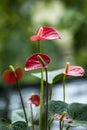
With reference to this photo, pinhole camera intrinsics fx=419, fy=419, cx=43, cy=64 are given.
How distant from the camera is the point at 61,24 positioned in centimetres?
193

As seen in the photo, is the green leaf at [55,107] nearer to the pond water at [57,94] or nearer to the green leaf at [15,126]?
the green leaf at [15,126]

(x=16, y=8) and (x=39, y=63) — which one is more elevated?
(x=39, y=63)

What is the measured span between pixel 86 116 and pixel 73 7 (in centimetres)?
155

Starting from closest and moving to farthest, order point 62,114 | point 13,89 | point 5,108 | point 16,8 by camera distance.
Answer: point 62,114
point 5,108
point 13,89
point 16,8

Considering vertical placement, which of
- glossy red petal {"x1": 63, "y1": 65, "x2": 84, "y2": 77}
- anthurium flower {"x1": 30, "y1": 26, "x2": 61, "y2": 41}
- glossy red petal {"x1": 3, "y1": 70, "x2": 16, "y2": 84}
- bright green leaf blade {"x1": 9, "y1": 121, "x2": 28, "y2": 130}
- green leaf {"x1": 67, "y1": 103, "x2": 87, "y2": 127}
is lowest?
bright green leaf blade {"x1": 9, "y1": 121, "x2": 28, "y2": 130}

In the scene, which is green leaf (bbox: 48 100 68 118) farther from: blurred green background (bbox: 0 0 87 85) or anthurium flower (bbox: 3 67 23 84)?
blurred green background (bbox: 0 0 87 85)

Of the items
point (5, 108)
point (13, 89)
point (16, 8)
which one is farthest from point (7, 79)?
point (16, 8)

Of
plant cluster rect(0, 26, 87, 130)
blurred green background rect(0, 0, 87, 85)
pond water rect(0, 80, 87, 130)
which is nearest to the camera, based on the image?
plant cluster rect(0, 26, 87, 130)

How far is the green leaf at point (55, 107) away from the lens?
0.49 meters

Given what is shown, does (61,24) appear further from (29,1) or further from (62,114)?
(62,114)

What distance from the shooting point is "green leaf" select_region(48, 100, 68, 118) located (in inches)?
19.4

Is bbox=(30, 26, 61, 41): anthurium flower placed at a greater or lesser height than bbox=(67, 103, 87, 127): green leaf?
greater

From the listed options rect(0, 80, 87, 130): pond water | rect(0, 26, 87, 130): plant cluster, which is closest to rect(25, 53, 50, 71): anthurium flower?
rect(0, 26, 87, 130): plant cluster

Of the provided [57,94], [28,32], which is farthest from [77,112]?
[28,32]
